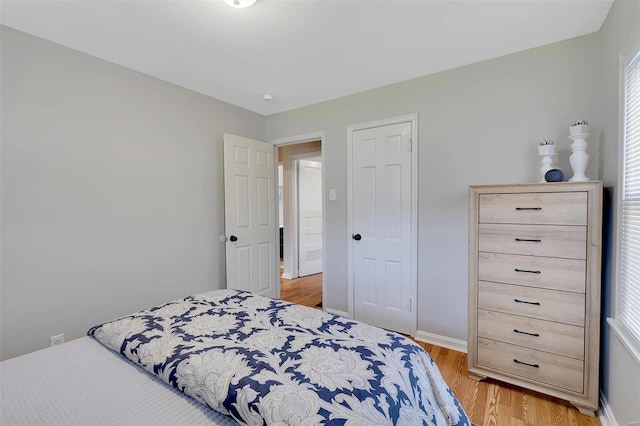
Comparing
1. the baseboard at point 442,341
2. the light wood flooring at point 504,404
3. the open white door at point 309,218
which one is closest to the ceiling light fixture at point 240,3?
the light wood flooring at point 504,404

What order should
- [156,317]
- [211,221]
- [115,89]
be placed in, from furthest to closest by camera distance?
1. [211,221]
2. [115,89]
3. [156,317]

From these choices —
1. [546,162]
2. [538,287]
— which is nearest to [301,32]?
[546,162]

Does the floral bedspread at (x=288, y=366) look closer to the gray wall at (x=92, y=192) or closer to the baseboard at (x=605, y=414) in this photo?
the gray wall at (x=92, y=192)

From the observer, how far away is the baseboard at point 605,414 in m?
1.52

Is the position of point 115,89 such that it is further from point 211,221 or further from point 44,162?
point 211,221

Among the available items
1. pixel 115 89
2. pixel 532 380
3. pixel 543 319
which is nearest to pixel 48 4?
pixel 115 89

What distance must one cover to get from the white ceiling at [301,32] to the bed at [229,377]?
172 cm

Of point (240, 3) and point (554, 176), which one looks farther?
point (554, 176)

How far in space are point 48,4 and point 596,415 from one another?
3.89 m

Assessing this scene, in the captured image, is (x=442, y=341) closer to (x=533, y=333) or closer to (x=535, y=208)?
(x=533, y=333)

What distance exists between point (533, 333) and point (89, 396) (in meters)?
2.26

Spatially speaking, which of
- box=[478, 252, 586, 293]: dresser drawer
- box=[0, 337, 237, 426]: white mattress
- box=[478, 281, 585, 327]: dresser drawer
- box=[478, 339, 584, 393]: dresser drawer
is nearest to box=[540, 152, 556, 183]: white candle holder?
box=[478, 252, 586, 293]: dresser drawer

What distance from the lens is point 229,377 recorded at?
92 cm

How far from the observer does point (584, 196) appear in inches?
64.1
